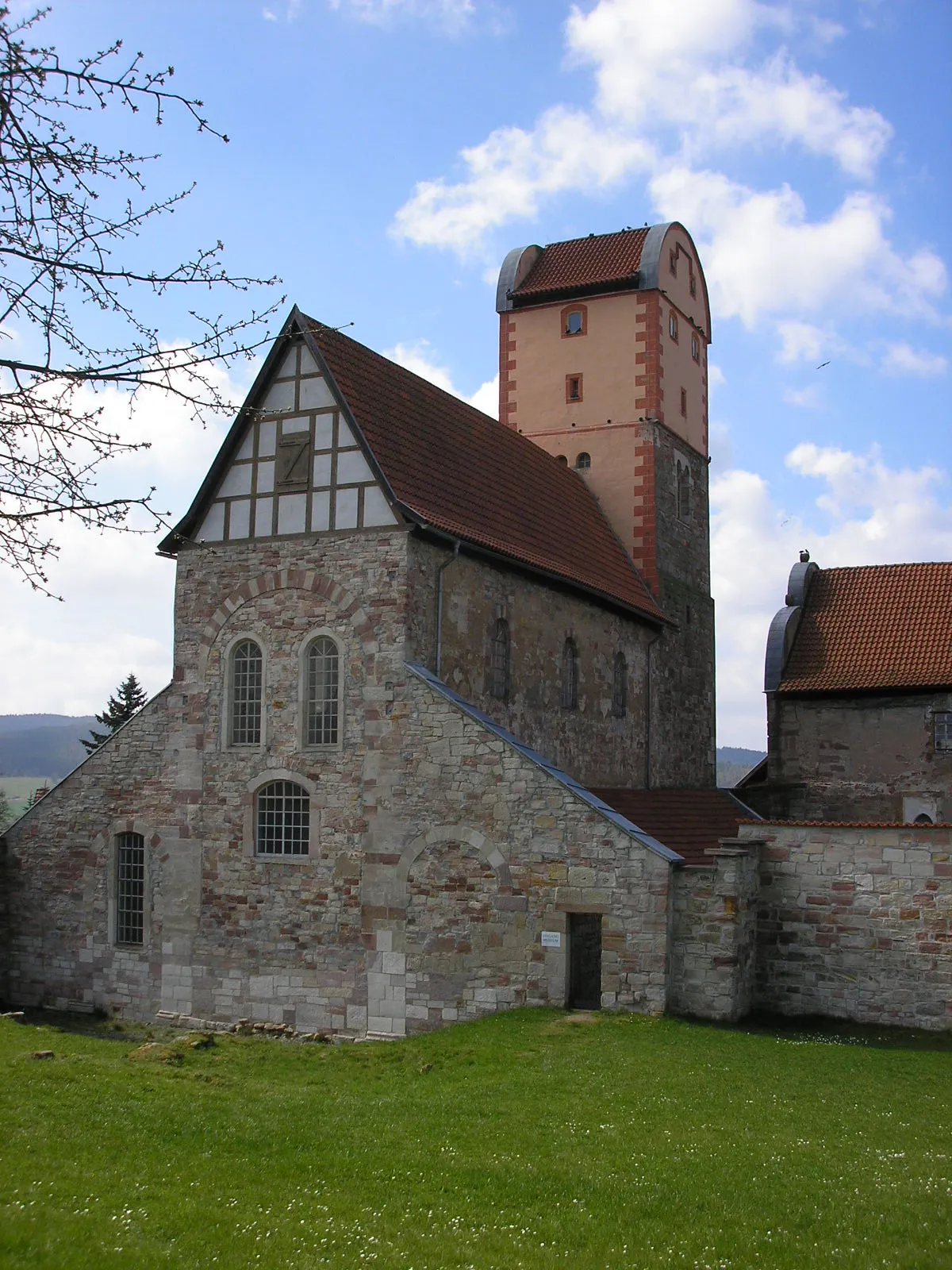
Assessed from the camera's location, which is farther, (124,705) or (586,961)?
(124,705)

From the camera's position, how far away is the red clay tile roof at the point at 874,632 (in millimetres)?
28328

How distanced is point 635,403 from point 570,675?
936 centimetres

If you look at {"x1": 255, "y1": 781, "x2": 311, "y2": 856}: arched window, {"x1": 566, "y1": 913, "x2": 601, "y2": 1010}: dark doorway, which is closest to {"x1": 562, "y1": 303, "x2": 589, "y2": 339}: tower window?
{"x1": 566, "y1": 913, "x2": 601, "y2": 1010}: dark doorway

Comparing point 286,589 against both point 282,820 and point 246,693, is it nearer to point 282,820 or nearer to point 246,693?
point 246,693

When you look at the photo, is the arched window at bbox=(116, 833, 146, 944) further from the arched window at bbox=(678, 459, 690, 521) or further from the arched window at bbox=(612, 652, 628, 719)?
the arched window at bbox=(678, 459, 690, 521)

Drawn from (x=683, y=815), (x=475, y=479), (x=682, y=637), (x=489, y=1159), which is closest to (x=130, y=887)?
(x=475, y=479)

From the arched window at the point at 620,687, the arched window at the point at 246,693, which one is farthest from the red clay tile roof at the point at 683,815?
the arched window at the point at 246,693

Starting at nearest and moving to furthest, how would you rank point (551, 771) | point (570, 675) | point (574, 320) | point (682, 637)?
point (551, 771) → point (570, 675) → point (682, 637) → point (574, 320)

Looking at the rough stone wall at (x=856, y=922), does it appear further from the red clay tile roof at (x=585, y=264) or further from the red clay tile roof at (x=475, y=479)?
the red clay tile roof at (x=585, y=264)

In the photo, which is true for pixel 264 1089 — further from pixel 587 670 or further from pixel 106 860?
pixel 587 670

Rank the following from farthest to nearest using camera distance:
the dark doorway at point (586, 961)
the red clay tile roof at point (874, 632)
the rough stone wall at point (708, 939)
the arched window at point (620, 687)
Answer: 1. the red clay tile roof at point (874, 632)
2. the arched window at point (620, 687)
3. the dark doorway at point (586, 961)
4. the rough stone wall at point (708, 939)

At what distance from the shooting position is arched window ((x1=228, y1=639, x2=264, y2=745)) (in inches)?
827

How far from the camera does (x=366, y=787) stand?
1964 centimetres

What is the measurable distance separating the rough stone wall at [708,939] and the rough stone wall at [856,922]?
1.34 metres
